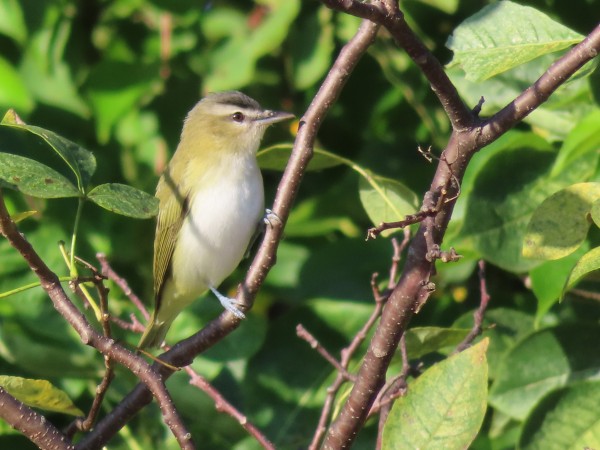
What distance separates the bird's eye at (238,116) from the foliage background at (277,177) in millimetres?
143

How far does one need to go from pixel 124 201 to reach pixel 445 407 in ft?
2.04

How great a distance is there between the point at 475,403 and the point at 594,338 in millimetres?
899

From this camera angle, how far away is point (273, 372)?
2783 millimetres

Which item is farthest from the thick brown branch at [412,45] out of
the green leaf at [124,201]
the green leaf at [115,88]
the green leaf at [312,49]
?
the green leaf at [115,88]

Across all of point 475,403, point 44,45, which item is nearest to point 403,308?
point 475,403

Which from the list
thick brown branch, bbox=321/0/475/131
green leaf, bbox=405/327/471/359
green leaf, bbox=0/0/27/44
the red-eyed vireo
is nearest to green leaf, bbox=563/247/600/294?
thick brown branch, bbox=321/0/475/131

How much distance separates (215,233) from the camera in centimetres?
301

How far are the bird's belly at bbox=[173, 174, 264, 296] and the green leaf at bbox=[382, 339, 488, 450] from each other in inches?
56.4

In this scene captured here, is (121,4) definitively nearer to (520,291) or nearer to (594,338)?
(520,291)

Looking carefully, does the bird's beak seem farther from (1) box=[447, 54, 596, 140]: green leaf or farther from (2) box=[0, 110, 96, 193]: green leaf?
(2) box=[0, 110, 96, 193]: green leaf

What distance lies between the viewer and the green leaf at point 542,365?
231 cm

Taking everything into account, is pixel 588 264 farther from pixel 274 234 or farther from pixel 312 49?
pixel 312 49

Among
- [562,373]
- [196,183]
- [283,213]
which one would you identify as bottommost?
[562,373]

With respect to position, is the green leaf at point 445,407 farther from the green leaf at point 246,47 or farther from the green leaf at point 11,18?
the green leaf at point 11,18
